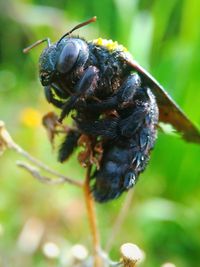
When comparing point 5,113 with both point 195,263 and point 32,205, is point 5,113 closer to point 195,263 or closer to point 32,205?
point 32,205

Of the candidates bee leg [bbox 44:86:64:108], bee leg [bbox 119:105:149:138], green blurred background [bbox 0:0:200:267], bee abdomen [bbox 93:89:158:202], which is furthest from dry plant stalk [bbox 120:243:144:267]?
green blurred background [bbox 0:0:200:267]

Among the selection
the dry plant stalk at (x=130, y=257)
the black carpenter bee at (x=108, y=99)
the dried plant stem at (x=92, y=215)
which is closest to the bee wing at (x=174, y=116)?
the black carpenter bee at (x=108, y=99)

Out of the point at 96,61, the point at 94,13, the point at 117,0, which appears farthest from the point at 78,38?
the point at 94,13

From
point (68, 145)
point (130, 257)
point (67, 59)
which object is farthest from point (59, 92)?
point (130, 257)

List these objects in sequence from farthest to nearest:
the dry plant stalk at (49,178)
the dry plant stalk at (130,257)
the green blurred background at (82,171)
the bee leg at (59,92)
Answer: the green blurred background at (82,171) < the dry plant stalk at (49,178) < the bee leg at (59,92) < the dry plant stalk at (130,257)

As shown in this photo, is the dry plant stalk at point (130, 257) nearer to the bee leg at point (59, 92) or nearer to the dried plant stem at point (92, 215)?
the dried plant stem at point (92, 215)
